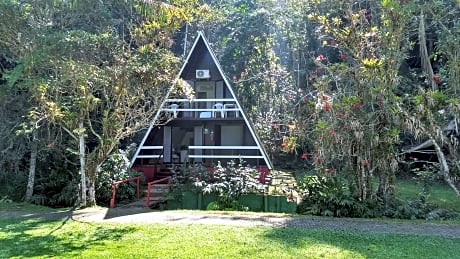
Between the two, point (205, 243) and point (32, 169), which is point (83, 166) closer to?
point (32, 169)

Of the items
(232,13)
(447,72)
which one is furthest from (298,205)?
(232,13)

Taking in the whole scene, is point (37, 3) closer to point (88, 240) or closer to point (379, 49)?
point (88, 240)

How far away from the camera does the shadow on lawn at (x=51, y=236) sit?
6254mm

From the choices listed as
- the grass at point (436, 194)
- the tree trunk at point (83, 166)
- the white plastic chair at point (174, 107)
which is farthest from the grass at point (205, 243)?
the white plastic chair at point (174, 107)

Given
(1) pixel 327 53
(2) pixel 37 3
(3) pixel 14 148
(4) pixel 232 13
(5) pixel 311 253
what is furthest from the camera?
(4) pixel 232 13

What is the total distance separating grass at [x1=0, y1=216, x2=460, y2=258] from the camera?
19.8ft

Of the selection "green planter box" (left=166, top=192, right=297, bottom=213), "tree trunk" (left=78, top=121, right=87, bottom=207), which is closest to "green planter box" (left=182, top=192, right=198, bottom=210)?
"green planter box" (left=166, top=192, right=297, bottom=213)

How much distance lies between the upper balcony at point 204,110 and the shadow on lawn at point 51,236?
22.8 feet

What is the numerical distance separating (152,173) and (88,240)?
27.3 ft

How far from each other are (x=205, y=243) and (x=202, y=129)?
10.2 metres

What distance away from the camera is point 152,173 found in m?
15.3

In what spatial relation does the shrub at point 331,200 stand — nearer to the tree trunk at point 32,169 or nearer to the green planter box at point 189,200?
the green planter box at point 189,200

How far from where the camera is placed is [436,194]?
47.2 ft

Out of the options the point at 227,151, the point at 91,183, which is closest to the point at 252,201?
the point at 91,183
